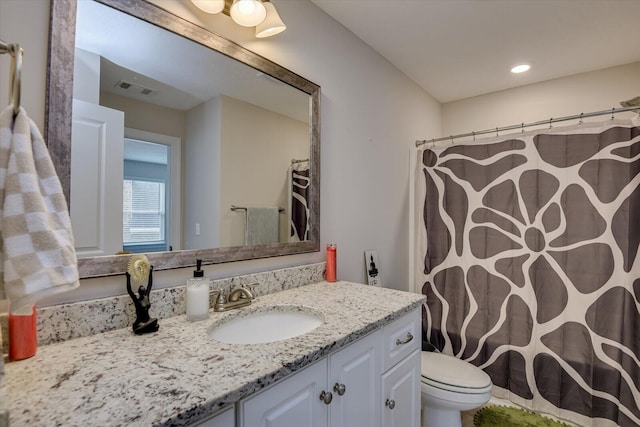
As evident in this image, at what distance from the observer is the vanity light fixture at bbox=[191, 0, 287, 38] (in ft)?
3.84

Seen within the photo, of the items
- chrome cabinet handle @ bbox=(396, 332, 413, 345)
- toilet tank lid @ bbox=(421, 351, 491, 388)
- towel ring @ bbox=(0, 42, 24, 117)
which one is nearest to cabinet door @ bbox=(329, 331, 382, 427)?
chrome cabinet handle @ bbox=(396, 332, 413, 345)

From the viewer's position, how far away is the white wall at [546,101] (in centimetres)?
229

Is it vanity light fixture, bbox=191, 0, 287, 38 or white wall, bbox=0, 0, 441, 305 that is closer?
white wall, bbox=0, 0, 441, 305

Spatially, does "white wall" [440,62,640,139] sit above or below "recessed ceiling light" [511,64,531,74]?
below

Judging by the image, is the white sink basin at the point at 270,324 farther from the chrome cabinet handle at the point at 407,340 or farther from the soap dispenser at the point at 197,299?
the chrome cabinet handle at the point at 407,340

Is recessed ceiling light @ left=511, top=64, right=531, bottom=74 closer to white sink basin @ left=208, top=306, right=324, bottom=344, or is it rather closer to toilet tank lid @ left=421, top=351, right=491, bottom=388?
toilet tank lid @ left=421, top=351, right=491, bottom=388

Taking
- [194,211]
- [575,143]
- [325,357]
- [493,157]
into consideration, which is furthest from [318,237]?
[575,143]

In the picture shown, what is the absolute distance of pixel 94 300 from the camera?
0.91 metres

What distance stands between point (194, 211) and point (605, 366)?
2.38 meters

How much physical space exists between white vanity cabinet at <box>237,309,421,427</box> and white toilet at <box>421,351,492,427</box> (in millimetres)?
233

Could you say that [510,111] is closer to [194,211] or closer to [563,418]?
[563,418]

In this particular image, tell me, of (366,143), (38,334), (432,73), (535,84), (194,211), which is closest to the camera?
(38,334)

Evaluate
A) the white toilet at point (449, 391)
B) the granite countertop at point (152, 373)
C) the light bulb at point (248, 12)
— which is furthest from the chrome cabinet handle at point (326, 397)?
the light bulb at point (248, 12)

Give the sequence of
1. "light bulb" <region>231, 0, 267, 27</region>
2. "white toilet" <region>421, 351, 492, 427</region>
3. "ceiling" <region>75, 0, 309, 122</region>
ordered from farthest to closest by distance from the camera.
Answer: "white toilet" <region>421, 351, 492, 427</region> < "light bulb" <region>231, 0, 267, 27</region> < "ceiling" <region>75, 0, 309, 122</region>
